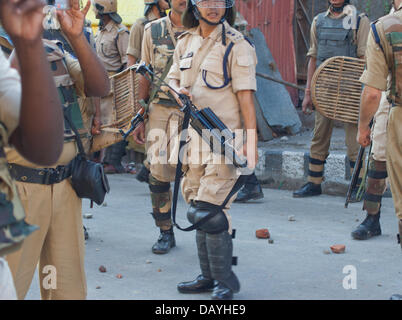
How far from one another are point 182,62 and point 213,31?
27cm

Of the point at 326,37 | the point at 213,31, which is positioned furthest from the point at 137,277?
the point at 326,37

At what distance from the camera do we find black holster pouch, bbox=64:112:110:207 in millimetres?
2922

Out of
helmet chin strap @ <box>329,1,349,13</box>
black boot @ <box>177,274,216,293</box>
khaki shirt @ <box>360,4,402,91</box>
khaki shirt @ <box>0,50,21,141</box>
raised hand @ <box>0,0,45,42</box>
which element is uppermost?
raised hand @ <box>0,0,45,42</box>

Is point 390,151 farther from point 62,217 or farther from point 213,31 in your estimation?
point 62,217

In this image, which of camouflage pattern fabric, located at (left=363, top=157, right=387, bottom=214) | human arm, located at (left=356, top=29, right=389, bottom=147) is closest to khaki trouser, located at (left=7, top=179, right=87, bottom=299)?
human arm, located at (left=356, top=29, right=389, bottom=147)

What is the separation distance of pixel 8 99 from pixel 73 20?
41.0 inches

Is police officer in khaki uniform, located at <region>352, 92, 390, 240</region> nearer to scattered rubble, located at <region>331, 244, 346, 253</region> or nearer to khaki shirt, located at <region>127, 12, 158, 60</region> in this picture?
scattered rubble, located at <region>331, 244, 346, 253</region>

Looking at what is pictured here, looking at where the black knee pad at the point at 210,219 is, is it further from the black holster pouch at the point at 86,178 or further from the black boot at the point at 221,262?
the black holster pouch at the point at 86,178

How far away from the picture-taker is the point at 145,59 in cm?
534

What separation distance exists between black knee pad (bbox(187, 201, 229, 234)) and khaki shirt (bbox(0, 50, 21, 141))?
89.8 inches

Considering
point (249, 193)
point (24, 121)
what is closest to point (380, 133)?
point (249, 193)

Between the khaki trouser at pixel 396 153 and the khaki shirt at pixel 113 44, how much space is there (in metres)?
4.35

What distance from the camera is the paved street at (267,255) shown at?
14.0 feet
